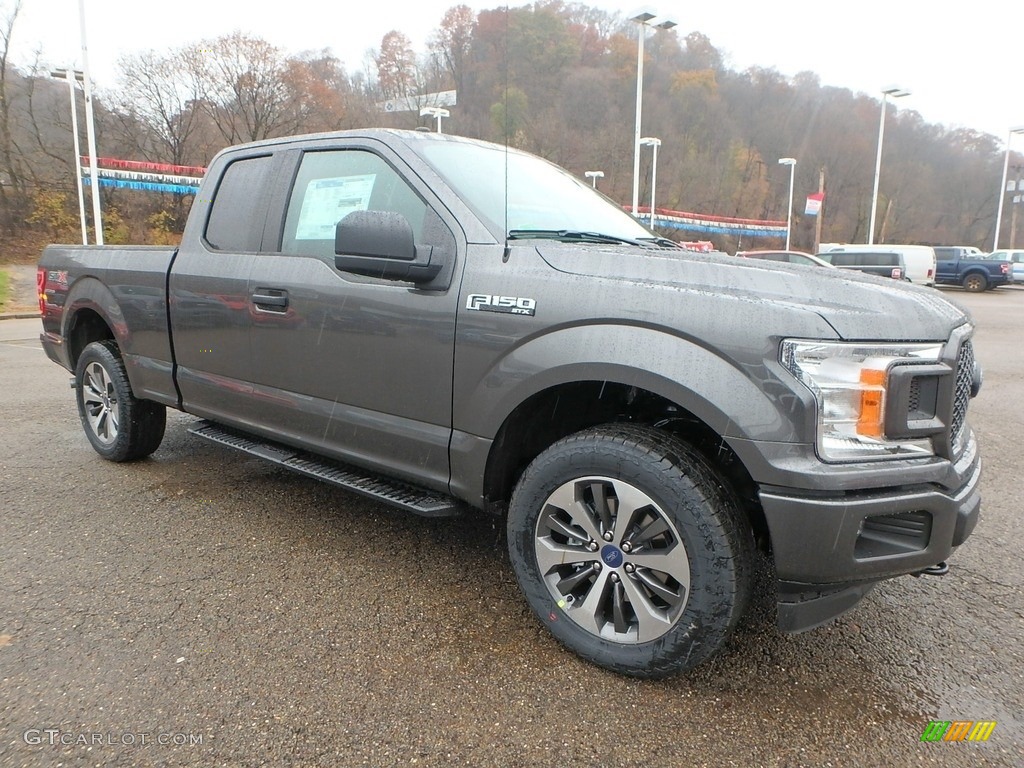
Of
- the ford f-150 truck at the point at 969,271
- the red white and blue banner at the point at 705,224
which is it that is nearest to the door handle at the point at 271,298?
the red white and blue banner at the point at 705,224

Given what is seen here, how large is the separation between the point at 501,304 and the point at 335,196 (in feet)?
4.03

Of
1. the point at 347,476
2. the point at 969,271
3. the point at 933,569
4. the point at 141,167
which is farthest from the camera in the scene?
the point at 969,271

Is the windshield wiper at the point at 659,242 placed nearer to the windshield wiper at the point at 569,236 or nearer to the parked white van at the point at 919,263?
the windshield wiper at the point at 569,236

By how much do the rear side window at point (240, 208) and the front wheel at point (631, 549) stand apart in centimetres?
204

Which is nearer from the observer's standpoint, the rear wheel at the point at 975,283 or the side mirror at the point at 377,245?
the side mirror at the point at 377,245

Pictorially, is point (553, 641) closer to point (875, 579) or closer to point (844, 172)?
point (875, 579)

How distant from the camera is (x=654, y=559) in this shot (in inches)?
87.5

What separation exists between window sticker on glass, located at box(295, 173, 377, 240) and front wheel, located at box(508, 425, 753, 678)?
1.50 metres

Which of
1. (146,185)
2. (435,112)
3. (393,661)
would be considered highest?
(146,185)

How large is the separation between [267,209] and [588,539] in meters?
2.33

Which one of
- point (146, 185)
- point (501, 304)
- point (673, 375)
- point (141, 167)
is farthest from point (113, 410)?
point (141, 167)

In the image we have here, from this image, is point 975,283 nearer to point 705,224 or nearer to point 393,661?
point 705,224

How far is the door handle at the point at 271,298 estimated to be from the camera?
10.4 ft

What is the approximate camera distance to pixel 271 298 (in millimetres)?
3225
